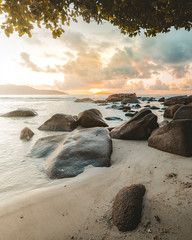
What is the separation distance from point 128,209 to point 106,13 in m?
4.56

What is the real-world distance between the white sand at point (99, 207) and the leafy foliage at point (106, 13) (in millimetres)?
3561

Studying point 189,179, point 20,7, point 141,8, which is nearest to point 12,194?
point 189,179

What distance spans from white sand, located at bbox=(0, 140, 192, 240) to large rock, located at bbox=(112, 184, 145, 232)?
0.06 metres

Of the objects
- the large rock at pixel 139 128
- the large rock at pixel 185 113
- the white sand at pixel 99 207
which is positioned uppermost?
the large rock at pixel 185 113

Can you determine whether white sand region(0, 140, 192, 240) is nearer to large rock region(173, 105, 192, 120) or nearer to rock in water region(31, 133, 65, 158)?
rock in water region(31, 133, 65, 158)

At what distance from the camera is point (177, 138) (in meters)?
3.41

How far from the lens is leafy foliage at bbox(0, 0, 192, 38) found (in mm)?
3156

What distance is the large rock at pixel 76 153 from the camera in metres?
3.18

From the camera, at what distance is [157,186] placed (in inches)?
89.1

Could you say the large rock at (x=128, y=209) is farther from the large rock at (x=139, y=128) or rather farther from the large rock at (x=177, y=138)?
the large rock at (x=139, y=128)

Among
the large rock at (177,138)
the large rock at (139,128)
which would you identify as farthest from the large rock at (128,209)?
the large rock at (139,128)

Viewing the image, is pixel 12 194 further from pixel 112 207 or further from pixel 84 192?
pixel 112 207

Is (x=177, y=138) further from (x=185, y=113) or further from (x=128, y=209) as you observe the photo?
(x=185, y=113)

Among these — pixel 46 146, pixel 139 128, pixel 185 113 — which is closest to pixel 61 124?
pixel 46 146
